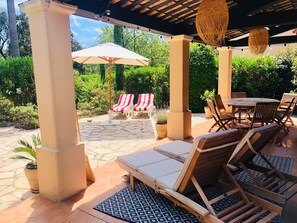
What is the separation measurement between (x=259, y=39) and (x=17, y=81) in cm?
929

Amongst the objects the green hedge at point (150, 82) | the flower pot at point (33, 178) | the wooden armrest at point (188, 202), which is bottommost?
the flower pot at point (33, 178)

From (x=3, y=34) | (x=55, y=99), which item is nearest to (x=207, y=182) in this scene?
(x=55, y=99)

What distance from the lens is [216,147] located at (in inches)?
95.7

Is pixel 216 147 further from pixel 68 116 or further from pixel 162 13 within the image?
pixel 162 13

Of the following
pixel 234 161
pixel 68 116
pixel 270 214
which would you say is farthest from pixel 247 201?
pixel 68 116

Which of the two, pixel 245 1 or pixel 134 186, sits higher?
pixel 245 1

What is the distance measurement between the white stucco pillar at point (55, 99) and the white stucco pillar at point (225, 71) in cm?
687

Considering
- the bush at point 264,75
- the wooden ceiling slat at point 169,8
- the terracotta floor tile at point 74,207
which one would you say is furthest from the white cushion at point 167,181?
the bush at point 264,75

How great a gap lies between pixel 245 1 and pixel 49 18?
Answer: 13.2 feet

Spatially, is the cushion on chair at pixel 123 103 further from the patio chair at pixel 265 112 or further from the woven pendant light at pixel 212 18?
the woven pendant light at pixel 212 18

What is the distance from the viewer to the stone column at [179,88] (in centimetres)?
571

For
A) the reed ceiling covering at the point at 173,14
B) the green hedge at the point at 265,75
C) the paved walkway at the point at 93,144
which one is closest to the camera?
the paved walkway at the point at 93,144

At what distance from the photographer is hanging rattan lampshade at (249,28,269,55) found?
5680mm

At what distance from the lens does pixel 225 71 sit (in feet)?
29.0
